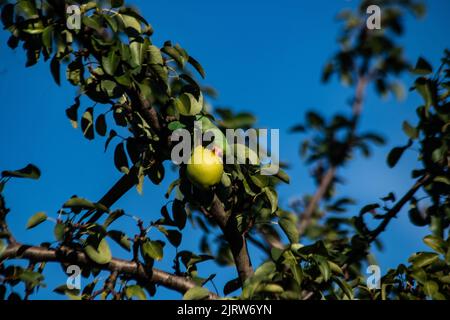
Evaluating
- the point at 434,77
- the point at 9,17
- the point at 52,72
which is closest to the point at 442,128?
the point at 434,77

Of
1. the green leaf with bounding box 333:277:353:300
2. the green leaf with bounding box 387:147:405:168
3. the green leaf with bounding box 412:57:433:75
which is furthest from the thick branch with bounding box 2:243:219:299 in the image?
the green leaf with bounding box 412:57:433:75

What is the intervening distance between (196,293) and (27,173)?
0.65m

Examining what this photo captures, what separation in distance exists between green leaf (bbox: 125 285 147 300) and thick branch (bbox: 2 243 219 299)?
96 mm

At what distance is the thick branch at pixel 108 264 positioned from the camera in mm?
1733

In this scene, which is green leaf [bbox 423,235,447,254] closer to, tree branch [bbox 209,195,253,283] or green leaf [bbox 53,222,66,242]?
tree branch [bbox 209,195,253,283]

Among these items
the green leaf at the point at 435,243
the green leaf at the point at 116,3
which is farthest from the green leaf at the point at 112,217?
the green leaf at the point at 435,243

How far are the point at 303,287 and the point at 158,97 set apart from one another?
0.84 meters

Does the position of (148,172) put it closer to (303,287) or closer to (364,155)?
(303,287)

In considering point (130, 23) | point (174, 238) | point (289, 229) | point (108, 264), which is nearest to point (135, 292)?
point (108, 264)

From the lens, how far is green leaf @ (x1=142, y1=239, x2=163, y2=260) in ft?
5.98

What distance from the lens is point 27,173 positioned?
68.6 inches

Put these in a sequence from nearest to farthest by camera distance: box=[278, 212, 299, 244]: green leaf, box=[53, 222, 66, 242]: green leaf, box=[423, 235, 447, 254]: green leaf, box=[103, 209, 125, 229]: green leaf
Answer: box=[53, 222, 66, 242]: green leaf < box=[103, 209, 125, 229]: green leaf < box=[278, 212, 299, 244]: green leaf < box=[423, 235, 447, 254]: green leaf

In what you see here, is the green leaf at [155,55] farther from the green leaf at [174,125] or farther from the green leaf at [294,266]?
the green leaf at [294,266]

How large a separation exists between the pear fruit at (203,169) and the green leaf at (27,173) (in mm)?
495
